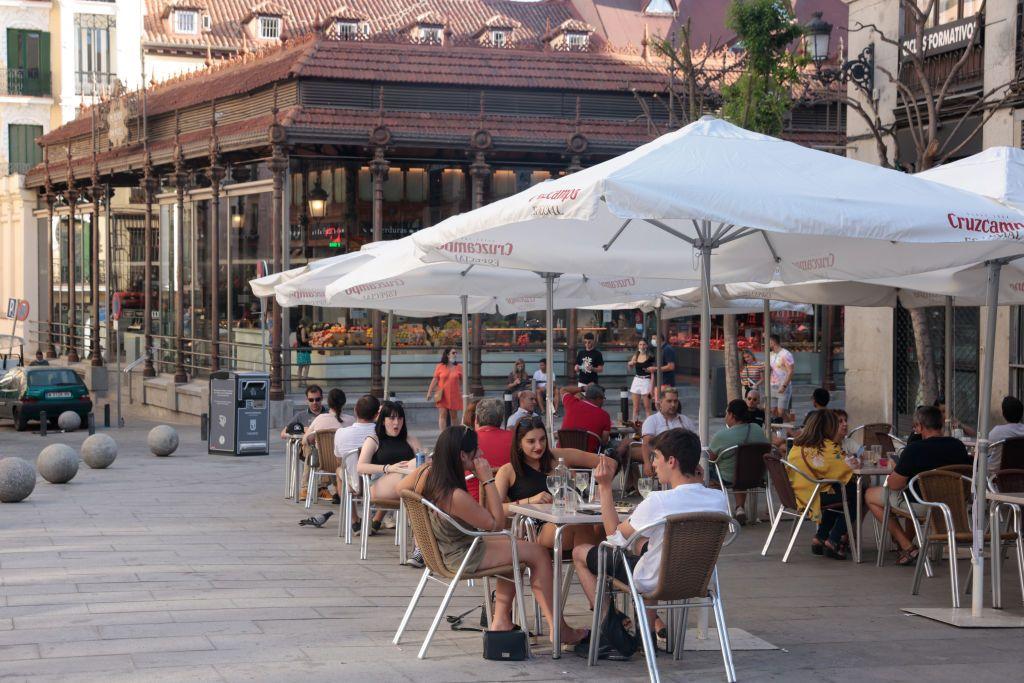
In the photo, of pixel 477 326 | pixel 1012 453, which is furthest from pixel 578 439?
pixel 477 326

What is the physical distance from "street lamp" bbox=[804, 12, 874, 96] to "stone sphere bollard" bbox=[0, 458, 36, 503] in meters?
10.4

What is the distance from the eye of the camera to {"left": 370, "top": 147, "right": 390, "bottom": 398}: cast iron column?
26.5 meters

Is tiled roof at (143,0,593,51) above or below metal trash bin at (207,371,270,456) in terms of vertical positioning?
above

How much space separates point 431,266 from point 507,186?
15.5 m

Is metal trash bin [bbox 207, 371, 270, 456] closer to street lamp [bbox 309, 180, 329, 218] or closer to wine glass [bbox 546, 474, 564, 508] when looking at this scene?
street lamp [bbox 309, 180, 329, 218]

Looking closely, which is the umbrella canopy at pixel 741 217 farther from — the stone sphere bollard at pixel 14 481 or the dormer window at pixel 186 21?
the dormer window at pixel 186 21

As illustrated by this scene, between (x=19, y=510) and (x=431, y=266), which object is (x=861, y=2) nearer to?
(x=431, y=266)

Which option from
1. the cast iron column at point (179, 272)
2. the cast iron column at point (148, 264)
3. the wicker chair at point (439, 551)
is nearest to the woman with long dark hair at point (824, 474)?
the wicker chair at point (439, 551)

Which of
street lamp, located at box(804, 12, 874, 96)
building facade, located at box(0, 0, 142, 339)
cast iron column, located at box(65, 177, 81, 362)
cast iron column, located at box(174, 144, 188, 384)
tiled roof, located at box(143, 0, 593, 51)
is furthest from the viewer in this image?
tiled roof, located at box(143, 0, 593, 51)

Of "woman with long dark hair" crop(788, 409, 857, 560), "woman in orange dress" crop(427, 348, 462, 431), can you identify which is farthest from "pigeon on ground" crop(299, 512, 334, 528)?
"woman in orange dress" crop(427, 348, 462, 431)

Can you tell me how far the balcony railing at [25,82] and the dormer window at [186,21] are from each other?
256 inches

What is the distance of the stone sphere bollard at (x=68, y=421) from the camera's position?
2791 centimetres

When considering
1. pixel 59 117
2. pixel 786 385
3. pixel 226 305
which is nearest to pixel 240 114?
pixel 226 305

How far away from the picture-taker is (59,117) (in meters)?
54.6
